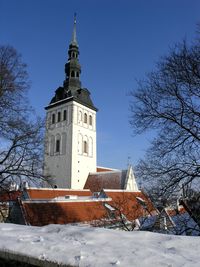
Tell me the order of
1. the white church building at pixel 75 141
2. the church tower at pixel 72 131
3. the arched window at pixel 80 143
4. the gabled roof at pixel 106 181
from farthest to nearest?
the arched window at pixel 80 143, the church tower at pixel 72 131, the white church building at pixel 75 141, the gabled roof at pixel 106 181

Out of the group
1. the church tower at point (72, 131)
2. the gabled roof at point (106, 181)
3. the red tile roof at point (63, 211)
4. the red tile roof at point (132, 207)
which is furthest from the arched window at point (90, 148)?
the red tile roof at point (63, 211)

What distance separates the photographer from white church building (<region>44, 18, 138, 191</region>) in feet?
135

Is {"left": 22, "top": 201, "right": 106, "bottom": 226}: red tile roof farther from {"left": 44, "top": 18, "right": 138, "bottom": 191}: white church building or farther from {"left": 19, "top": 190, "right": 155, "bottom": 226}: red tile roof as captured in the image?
{"left": 44, "top": 18, "right": 138, "bottom": 191}: white church building

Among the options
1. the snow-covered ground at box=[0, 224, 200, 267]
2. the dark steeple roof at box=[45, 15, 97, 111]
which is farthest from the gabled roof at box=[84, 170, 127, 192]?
the snow-covered ground at box=[0, 224, 200, 267]

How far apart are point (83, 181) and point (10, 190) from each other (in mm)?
30334

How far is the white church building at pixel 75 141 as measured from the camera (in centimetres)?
4109

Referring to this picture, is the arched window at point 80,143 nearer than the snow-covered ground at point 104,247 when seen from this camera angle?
No

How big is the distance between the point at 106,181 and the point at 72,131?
893cm

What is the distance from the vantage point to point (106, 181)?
41.6 metres

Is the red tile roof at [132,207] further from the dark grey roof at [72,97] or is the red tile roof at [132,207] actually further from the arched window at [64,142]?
the dark grey roof at [72,97]

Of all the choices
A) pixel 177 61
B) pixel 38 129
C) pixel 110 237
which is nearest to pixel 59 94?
pixel 38 129

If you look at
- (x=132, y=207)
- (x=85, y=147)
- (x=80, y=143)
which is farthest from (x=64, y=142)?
(x=132, y=207)

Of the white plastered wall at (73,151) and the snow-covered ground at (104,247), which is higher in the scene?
the white plastered wall at (73,151)

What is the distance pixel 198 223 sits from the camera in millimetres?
7875
